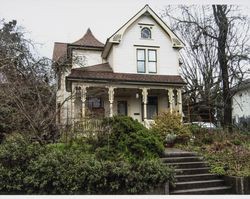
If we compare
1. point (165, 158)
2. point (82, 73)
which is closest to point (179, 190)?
point (165, 158)

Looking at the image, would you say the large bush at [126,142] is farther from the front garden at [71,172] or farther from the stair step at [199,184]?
the stair step at [199,184]

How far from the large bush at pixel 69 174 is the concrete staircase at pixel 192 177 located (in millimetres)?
597

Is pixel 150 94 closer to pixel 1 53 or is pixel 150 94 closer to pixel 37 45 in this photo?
pixel 37 45

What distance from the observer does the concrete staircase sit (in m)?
6.79

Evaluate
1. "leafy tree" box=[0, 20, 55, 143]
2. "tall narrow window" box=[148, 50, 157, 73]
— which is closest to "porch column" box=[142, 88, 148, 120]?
"tall narrow window" box=[148, 50, 157, 73]

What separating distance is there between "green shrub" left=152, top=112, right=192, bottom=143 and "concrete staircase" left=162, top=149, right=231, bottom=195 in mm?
2567

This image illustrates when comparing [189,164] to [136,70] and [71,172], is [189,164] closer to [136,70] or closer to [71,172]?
[71,172]

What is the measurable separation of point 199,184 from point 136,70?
30.6 ft

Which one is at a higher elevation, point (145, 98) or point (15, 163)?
point (145, 98)

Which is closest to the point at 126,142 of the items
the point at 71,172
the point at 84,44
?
the point at 71,172

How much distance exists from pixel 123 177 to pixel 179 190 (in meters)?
1.47

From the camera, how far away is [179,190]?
6676 mm

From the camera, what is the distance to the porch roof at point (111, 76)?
13805 mm

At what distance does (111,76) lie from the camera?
1444 cm
